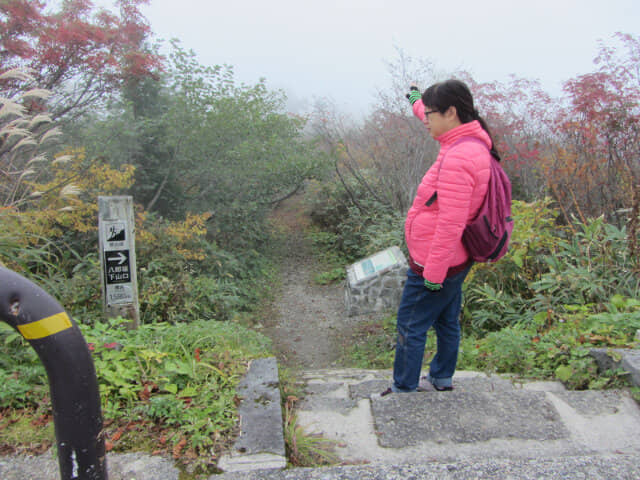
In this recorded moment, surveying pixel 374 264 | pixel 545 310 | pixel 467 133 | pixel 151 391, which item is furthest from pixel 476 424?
pixel 374 264

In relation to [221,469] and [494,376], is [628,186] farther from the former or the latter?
[221,469]

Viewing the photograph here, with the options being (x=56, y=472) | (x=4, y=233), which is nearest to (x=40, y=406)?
(x=56, y=472)

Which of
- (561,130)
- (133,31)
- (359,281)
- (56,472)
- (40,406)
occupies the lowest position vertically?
(56,472)

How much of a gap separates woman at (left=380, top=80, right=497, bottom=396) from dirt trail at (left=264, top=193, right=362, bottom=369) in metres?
2.27

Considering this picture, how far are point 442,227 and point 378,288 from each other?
3984 mm

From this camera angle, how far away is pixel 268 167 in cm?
775

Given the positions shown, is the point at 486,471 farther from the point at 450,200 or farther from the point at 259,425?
the point at 450,200

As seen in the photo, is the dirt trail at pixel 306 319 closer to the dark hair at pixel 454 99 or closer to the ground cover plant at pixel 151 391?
the ground cover plant at pixel 151 391

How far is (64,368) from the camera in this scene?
49.8 inches

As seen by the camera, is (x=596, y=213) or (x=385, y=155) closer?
(x=596, y=213)

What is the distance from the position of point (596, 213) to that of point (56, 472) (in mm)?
5991

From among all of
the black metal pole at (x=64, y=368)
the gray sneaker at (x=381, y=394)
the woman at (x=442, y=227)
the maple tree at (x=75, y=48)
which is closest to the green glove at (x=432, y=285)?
the woman at (x=442, y=227)

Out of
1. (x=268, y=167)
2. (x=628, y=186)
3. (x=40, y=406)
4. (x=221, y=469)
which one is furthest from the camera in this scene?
(x=268, y=167)

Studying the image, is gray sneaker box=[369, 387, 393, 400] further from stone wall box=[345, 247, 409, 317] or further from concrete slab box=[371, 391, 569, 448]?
stone wall box=[345, 247, 409, 317]
